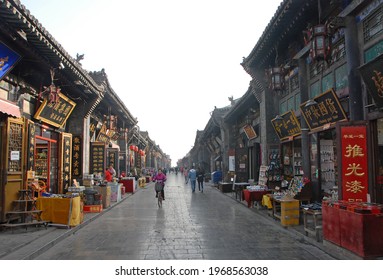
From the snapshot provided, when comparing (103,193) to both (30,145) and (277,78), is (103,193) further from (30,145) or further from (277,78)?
(277,78)

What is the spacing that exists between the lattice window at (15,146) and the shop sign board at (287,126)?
8.50 metres

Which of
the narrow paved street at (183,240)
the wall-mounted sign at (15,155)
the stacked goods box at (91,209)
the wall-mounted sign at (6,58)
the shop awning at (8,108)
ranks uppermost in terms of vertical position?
the wall-mounted sign at (6,58)

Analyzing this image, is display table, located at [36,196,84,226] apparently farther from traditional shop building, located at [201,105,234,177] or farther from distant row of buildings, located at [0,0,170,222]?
traditional shop building, located at [201,105,234,177]

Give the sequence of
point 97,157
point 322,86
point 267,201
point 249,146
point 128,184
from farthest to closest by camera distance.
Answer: point 128,184 < point 249,146 < point 97,157 < point 267,201 < point 322,86

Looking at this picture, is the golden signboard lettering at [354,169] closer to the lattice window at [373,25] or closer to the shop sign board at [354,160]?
the shop sign board at [354,160]

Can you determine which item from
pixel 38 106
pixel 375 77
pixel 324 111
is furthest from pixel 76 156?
pixel 375 77

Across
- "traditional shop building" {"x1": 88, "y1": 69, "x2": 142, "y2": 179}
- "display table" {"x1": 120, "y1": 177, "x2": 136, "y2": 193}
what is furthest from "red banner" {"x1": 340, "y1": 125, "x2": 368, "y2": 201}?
"display table" {"x1": 120, "y1": 177, "x2": 136, "y2": 193}

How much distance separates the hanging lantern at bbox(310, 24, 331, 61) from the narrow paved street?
4.17 m

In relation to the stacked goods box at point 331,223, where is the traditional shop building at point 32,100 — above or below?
above

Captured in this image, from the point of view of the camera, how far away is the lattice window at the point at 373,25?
692cm

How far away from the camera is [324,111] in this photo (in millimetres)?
9062

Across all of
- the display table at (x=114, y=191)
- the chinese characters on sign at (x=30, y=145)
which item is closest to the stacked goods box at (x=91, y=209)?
the chinese characters on sign at (x=30, y=145)

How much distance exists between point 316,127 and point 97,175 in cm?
1009

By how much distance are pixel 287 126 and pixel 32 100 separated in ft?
28.4
